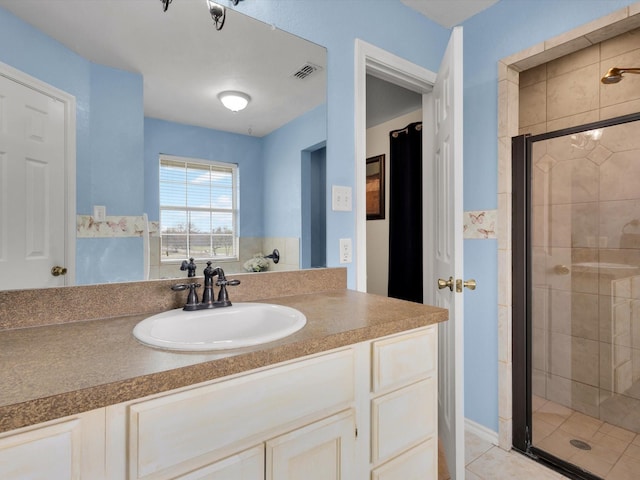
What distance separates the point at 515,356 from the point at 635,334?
61 centimetres

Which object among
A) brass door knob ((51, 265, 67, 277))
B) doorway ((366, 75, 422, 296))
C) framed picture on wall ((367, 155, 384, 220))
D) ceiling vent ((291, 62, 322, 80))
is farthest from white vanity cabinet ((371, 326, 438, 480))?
framed picture on wall ((367, 155, 384, 220))

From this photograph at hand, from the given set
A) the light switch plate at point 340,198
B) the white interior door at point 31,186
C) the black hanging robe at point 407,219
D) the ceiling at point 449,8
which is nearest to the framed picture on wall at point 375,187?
the black hanging robe at point 407,219

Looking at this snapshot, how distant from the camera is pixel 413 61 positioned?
1932mm

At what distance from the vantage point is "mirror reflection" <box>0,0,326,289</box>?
0.96 metres

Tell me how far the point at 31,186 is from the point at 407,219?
8.37 feet

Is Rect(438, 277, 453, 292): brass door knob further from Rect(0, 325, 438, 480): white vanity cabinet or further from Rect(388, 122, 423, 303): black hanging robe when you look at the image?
Rect(388, 122, 423, 303): black hanging robe

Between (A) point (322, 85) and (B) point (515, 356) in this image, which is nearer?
(A) point (322, 85)

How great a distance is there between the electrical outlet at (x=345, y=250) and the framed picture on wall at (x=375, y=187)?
183 cm

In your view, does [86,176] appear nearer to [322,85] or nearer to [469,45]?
[322,85]

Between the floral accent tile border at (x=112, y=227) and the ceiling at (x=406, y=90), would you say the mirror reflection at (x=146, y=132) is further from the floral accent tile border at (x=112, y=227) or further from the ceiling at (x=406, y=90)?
the ceiling at (x=406, y=90)

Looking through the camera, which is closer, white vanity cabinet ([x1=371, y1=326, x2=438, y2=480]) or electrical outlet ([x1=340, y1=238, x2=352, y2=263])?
white vanity cabinet ([x1=371, y1=326, x2=438, y2=480])

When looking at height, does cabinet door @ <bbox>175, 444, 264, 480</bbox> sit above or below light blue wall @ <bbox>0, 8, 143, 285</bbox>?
below

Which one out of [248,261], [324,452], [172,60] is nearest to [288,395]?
[324,452]

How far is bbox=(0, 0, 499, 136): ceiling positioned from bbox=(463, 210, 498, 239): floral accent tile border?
1160mm
